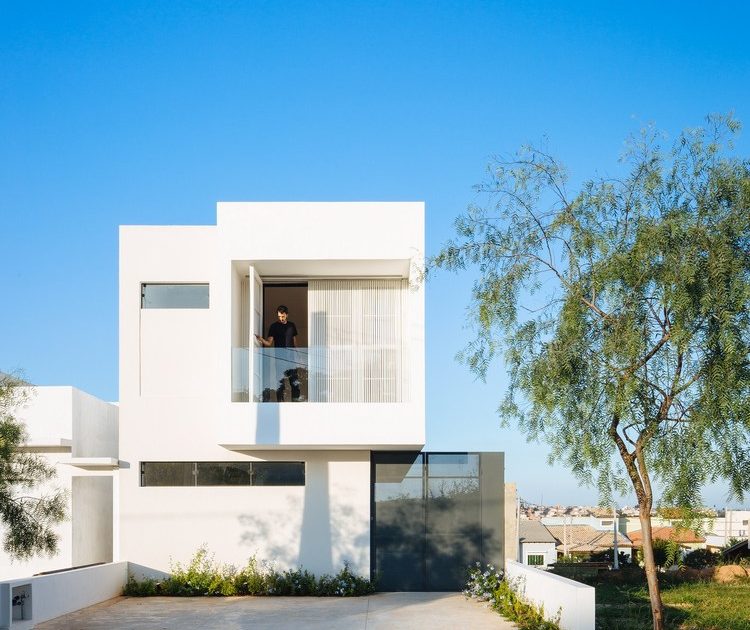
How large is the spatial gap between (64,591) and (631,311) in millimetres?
9404

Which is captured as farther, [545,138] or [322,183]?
[322,183]

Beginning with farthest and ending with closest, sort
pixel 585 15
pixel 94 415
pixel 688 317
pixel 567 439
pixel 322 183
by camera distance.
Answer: pixel 94 415
pixel 322 183
pixel 585 15
pixel 567 439
pixel 688 317

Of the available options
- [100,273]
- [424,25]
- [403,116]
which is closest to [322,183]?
[403,116]

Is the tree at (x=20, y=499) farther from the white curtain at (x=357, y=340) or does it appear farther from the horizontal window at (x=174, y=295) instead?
the white curtain at (x=357, y=340)

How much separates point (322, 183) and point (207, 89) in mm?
2858

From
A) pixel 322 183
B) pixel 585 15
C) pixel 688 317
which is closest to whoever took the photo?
pixel 688 317

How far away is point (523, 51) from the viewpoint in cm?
1551

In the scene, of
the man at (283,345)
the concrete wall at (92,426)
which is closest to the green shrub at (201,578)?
the man at (283,345)

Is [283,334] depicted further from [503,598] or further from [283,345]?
[503,598]

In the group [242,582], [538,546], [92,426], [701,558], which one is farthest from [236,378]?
[538,546]

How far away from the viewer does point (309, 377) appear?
1553 centimetres

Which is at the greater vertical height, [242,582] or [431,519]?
[431,519]

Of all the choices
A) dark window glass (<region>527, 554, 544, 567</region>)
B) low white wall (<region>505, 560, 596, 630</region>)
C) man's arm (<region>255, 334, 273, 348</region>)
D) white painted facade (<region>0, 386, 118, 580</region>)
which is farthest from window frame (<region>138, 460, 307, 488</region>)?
dark window glass (<region>527, 554, 544, 567</region>)

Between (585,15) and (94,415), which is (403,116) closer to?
(585,15)
